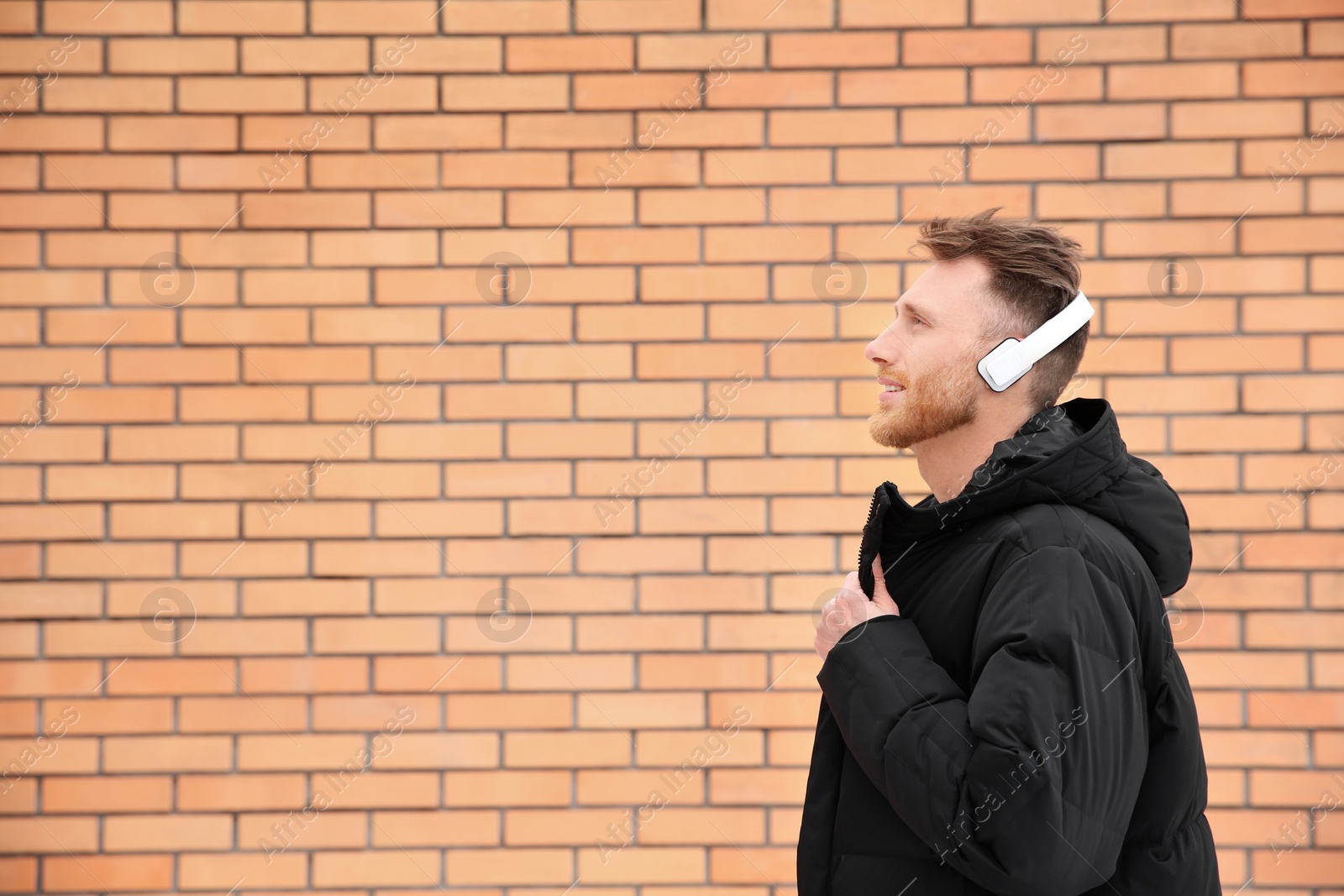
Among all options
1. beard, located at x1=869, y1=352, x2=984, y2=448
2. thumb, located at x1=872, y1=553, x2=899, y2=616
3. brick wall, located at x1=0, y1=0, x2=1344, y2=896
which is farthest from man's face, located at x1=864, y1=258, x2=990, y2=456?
brick wall, located at x1=0, y1=0, x2=1344, y2=896

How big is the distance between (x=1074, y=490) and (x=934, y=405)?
0.26m

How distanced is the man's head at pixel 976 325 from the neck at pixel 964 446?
0.01 metres

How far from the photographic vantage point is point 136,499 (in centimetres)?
284

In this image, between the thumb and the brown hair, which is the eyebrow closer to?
the brown hair

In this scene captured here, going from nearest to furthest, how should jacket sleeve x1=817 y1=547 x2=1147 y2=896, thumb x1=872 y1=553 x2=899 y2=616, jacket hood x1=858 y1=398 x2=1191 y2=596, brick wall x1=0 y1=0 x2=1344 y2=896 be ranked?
jacket sleeve x1=817 y1=547 x2=1147 y2=896 → jacket hood x1=858 y1=398 x2=1191 y2=596 → thumb x1=872 y1=553 x2=899 y2=616 → brick wall x1=0 y1=0 x2=1344 y2=896

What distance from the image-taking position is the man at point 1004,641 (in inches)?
52.9

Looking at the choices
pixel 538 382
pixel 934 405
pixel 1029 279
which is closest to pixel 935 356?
pixel 934 405

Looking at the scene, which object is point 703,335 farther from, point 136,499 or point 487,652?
point 136,499

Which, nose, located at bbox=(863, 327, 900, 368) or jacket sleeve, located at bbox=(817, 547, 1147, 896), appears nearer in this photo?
jacket sleeve, located at bbox=(817, 547, 1147, 896)

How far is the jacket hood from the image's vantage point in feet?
5.04

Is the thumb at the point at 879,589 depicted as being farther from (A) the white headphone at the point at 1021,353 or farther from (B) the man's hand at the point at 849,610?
(A) the white headphone at the point at 1021,353

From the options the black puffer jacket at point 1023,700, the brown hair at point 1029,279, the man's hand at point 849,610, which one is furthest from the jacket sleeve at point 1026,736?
the brown hair at point 1029,279

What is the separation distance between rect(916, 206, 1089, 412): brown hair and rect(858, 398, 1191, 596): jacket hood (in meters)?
0.08

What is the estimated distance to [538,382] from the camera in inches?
112
